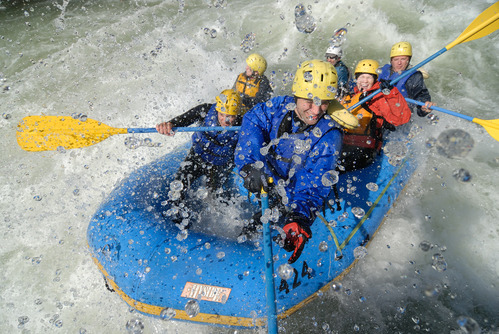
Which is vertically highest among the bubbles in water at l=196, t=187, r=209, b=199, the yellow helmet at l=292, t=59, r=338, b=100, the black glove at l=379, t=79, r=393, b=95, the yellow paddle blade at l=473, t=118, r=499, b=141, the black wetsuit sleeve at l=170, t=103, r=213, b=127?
the yellow helmet at l=292, t=59, r=338, b=100

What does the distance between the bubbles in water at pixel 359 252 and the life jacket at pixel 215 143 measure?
163 centimetres

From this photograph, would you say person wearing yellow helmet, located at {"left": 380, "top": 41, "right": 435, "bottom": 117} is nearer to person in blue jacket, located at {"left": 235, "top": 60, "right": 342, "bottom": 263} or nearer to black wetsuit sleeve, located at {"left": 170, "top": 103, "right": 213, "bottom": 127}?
person in blue jacket, located at {"left": 235, "top": 60, "right": 342, "bottom": 263}

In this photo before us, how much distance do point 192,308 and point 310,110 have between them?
74.4 inches

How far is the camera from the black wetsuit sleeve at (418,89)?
409cm

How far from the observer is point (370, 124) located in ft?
11.9

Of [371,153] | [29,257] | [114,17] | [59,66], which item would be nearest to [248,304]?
[371,153]

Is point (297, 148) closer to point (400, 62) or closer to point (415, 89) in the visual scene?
point (415, 89)

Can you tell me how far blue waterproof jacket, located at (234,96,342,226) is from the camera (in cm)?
253

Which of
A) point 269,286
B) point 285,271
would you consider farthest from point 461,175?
point 269,286

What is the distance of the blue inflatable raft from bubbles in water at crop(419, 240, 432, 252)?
0.77m

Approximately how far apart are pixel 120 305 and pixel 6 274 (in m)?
1.55

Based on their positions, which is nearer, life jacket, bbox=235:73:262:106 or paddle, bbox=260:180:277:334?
paddle, bbox=260:180:277:334

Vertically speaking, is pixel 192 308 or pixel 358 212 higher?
pixel 358 212

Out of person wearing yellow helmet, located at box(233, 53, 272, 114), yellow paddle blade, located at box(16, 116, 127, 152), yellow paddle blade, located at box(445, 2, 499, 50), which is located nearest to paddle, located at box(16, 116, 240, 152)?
yellow paddle blade, located at box(16, 116, 127, 152)
